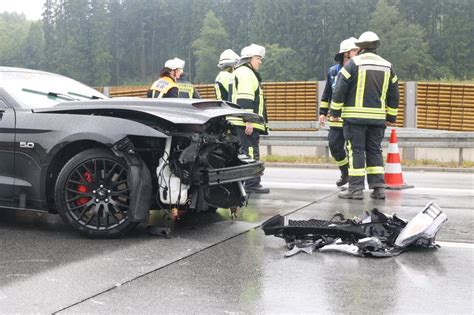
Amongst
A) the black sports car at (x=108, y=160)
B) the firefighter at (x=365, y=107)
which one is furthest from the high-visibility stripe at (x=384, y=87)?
the black sports car at (x=108, y=160)

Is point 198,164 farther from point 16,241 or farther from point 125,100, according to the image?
point 16,241

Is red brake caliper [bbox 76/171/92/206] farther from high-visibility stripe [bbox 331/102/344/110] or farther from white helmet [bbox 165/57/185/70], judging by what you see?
white helmet [bbox 165/57/185/70]

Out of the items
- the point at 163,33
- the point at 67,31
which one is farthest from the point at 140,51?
the point at 67,31

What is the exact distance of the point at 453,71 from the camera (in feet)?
282

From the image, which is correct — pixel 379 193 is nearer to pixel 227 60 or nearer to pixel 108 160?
pixel 227 60

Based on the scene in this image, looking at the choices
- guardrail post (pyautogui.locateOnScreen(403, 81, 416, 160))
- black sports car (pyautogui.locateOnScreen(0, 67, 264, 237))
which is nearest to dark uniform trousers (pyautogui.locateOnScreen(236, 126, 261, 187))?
black sports car (pyautogui.locateOnScreen(0, 67, 264, 237))

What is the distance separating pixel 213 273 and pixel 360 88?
152 inches

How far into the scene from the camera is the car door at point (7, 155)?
5.66 metres

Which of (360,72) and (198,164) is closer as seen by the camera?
(198,164)

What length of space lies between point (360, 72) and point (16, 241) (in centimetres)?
425

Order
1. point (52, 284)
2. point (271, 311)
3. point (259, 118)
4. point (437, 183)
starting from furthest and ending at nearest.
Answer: point (437, 183)
point (259, 118)
point (52, 284)
point (271, 311)

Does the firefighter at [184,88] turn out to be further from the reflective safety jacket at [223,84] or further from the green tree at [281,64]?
the green tree at [281,64]

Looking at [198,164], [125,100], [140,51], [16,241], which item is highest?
[140,51]

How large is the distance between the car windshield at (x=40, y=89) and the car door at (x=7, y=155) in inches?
8.0
